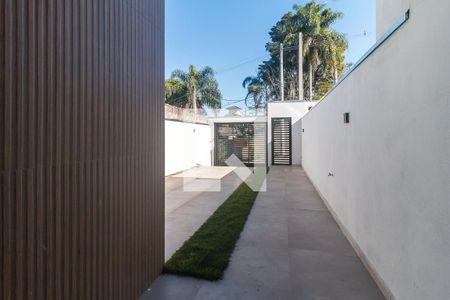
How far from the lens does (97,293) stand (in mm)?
1948

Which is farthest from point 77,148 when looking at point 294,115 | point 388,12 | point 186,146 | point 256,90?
point 256,90

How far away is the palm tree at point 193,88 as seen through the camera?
22719mm

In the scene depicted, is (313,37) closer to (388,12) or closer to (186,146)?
(186,146)

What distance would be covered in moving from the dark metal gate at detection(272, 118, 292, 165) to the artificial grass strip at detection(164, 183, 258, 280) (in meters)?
7.97

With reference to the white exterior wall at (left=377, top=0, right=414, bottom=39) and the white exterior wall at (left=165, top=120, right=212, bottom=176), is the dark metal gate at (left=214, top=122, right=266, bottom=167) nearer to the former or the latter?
the white exterior wall at (left=165, top=120, right=212, bottom=176)

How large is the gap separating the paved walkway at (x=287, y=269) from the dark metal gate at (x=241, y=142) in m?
8.78

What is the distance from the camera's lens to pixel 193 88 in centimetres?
2264

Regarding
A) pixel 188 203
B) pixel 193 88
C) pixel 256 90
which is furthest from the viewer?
pixel 256 90

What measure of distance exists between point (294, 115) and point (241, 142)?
2.91 meters

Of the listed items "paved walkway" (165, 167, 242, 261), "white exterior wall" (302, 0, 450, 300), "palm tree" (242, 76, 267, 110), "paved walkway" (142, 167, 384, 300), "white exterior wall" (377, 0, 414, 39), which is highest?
"palm tree" (242, 76, 267, 110)

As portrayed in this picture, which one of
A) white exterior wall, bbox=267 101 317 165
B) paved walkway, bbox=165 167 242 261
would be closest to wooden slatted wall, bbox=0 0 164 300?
paved walkway, bbox=165 167 242 261

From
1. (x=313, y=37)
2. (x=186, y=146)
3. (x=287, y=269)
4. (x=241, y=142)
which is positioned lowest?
(x=287, y=269)

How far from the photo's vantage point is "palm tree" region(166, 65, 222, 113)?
22.7 m

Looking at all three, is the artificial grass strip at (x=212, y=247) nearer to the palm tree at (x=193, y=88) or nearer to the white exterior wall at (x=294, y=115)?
the white exterior wall at (x=294, y=115)
